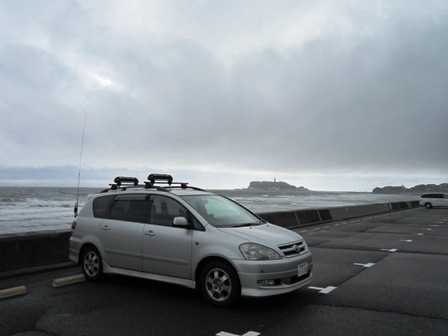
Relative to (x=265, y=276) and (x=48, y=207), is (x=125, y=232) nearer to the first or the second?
(x=265, y=276)

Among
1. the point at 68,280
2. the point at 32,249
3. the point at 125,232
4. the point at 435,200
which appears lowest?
the point at 68,280

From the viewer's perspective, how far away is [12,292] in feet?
20.4

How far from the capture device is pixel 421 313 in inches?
203

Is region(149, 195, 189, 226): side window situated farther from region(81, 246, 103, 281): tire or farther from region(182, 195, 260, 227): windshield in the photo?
region(81, 246, 103, 281): tire

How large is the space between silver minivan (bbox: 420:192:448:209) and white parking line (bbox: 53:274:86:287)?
1581 inches

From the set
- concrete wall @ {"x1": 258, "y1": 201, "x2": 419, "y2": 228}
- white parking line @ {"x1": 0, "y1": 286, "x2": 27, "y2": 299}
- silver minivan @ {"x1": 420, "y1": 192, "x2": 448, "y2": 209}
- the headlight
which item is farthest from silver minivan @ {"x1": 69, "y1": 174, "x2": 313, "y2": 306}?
silver minivan @ {"x1": 420, "y1": 192, "x2": 448, "y2": 209}

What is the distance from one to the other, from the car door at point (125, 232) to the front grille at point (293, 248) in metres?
2.26

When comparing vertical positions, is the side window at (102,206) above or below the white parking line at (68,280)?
above

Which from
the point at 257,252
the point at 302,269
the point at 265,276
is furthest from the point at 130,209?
the point at 302,269

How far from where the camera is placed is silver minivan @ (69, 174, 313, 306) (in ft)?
17.5

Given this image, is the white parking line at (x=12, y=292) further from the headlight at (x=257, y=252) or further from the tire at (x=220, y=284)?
the headlight at (x=257, y=252)

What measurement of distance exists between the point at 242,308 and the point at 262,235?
3.30 feet

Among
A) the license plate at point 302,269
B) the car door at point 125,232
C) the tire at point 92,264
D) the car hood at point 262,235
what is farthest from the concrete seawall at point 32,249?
the license plate at point 302,269

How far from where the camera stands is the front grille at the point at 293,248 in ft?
18.1
